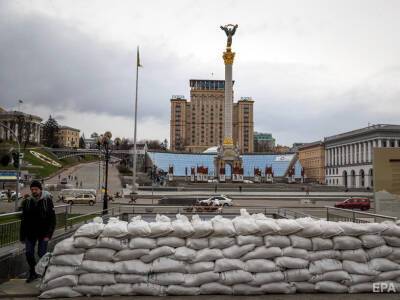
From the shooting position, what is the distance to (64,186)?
189ft

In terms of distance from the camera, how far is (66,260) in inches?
258

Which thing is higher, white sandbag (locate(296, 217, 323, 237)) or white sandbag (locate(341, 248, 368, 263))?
white sandbag (locate(296, 217, 323, 237))

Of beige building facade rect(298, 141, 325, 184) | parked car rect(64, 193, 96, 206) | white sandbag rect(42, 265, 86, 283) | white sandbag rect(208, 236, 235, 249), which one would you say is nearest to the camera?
white sandbag rect(42, 265, 86, 283)

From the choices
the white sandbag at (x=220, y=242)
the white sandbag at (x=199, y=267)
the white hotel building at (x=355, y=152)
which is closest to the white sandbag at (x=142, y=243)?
the white sandbag at (x=199, y=267)

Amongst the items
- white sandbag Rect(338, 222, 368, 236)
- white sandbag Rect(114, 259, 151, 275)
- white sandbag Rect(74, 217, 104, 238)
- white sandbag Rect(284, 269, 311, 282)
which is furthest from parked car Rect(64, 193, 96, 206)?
white sandbag Rect(338, 222, 368, 236)

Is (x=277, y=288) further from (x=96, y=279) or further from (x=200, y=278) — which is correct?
(x=96, y=279)

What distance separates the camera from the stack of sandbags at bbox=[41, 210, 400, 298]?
21.4 ft

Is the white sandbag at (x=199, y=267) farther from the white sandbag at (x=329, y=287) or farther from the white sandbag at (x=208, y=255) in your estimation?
the white sandbag at (x=329, y=287)

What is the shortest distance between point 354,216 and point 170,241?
556 centimetres

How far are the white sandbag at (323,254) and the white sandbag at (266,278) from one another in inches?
25.8

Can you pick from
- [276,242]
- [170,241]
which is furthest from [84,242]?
[276,242]

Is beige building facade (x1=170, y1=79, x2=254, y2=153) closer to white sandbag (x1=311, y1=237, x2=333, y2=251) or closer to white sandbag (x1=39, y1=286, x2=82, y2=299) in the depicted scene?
white sandbag (x1=311, y1=237, x2=333, y2=251)

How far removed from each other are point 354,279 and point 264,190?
51324mm

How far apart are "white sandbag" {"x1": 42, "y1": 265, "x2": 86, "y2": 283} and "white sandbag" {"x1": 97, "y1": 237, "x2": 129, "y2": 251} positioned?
1.73ft
